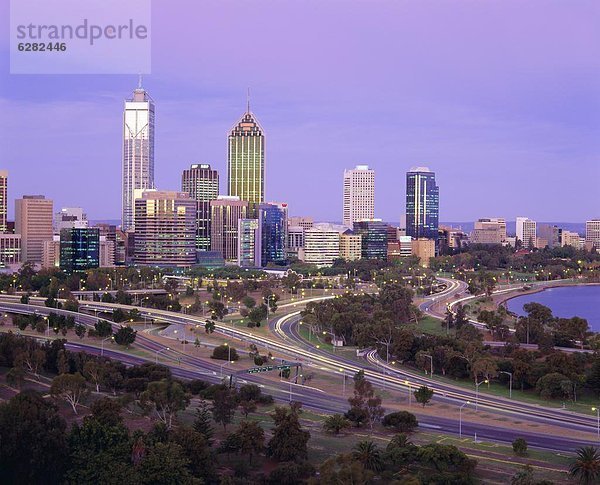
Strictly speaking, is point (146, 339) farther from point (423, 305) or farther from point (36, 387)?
point (423, 305)

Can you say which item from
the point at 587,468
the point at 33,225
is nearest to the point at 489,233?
the point at 33,225

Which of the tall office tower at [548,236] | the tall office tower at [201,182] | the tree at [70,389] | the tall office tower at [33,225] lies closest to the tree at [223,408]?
the tree at [70,389]

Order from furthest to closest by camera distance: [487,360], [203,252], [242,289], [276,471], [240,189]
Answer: [240,189], [203,252], [242,289], [487,360], [276,471]

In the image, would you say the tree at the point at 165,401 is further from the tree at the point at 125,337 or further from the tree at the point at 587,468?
the tree at the point at 125,337

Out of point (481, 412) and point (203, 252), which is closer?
point (481, 412)

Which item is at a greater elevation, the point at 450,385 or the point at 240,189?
the point at 240,189

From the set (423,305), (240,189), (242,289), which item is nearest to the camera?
(423,305)

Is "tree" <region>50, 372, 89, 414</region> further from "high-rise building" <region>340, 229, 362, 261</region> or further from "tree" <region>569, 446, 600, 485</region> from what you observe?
"high-rise building" <region>340, 229, 362, 261</region>

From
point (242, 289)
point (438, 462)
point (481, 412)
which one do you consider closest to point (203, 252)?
point (242, 289)
